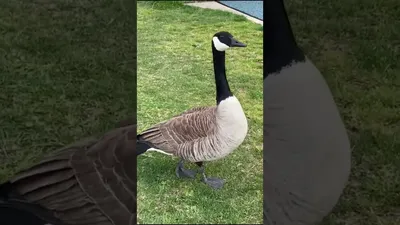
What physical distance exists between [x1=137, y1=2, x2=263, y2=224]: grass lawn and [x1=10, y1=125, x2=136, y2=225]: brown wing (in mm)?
64

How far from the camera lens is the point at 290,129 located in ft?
6.26

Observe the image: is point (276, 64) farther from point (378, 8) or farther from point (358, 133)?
point (378, 8)

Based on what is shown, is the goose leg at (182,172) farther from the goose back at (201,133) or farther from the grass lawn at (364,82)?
the grass lawn at (364,82)

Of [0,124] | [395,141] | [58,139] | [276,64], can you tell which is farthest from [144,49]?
[395,141]

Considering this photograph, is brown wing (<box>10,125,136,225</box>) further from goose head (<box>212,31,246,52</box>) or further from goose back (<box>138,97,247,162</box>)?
goose head (<box>212,31,246,52</box>)

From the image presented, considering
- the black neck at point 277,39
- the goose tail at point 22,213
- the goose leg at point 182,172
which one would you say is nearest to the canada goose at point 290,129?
the black neck at point 277,39

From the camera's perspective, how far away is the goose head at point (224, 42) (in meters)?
1.92

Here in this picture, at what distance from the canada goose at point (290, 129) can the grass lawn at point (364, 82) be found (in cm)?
51

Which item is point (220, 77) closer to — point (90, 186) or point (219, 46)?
point (219, 46)

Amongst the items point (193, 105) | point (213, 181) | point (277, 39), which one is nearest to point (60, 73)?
point (193, 105)

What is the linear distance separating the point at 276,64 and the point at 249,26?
171mm

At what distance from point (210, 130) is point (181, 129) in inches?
3.9

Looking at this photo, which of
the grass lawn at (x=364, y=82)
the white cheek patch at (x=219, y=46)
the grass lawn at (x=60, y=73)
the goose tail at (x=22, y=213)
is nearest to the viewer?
the goose tail at (x=22, y=213)

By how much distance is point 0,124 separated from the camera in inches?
119
